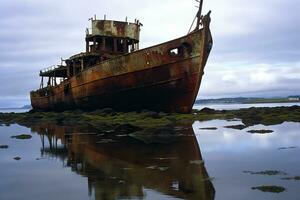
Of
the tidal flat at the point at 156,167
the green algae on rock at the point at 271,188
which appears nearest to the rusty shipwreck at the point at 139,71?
the tidal flat at the point at 156,167

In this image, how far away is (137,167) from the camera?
10055 millimetres

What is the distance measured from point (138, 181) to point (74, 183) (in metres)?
1.32

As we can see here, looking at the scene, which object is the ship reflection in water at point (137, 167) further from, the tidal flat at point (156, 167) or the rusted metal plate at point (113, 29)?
the rusted metal plate at point (113, 29)

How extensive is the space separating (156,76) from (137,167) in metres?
16.5

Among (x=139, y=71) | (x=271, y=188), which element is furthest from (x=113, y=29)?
(x=271, y=188)

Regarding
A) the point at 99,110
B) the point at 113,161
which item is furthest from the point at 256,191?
the point at 99,110

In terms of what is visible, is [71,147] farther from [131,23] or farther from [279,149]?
[131,23]

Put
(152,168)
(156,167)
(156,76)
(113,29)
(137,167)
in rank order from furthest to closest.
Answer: (113,29)
(156,76)
(137,167)
(156,167)
(152,168)

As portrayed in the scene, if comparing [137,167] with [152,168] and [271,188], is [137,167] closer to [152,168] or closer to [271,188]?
[152,168]

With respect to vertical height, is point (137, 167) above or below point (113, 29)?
below

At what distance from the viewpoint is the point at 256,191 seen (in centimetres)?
720

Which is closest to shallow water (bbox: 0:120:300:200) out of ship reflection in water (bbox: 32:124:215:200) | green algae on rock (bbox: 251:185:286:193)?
ship reflection in water (bbox: 32:124:215:200)

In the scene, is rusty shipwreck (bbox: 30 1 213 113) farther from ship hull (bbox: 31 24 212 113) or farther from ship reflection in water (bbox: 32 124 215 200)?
ship reflection in water (bbox: 32 124 215 200)

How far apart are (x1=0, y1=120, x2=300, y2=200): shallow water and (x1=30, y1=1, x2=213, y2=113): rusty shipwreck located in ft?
33.6
